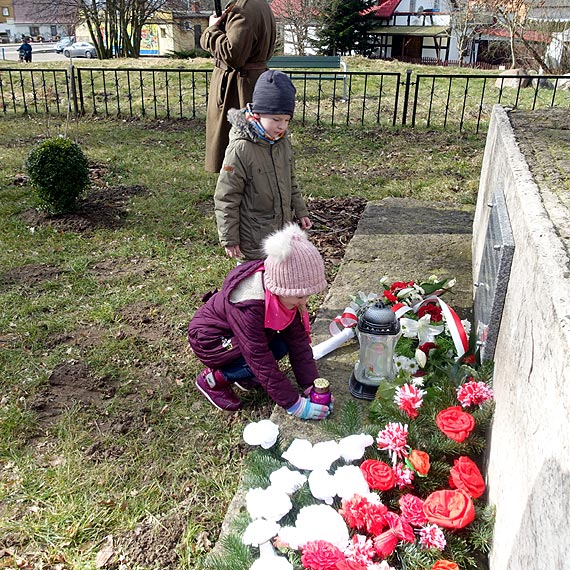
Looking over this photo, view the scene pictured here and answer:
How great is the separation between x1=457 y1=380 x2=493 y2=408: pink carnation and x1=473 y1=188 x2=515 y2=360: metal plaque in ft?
0.69

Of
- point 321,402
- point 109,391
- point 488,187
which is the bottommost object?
point 109,391

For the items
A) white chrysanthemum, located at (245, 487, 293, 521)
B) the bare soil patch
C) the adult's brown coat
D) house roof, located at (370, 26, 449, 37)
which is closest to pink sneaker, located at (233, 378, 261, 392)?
white chrysanthemum, located at (245, 487, 293, 521)

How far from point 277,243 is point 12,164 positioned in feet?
19.5

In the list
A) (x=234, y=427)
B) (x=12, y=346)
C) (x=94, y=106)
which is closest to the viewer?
(x=234, y=427)

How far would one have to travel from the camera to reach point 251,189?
119 inches

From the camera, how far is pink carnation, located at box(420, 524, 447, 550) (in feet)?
5.72

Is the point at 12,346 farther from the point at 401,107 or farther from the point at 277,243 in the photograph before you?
the point at 401,107

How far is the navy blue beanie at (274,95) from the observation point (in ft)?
8.95

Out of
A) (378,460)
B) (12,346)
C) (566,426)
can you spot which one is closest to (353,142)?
(12,346)

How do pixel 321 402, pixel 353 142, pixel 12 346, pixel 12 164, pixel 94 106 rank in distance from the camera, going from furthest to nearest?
pixel 94 106
pixel 353 142
pixel 12 164
pixel 12 346
pixel 321 402

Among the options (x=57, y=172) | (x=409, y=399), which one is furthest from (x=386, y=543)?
(x=57, y=172)

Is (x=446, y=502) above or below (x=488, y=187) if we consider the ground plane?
below

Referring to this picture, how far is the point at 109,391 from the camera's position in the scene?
9.72 feet

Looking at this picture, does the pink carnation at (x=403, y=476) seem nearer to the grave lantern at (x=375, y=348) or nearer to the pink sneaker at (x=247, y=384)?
the grave lantern at (x=375, y=348)
